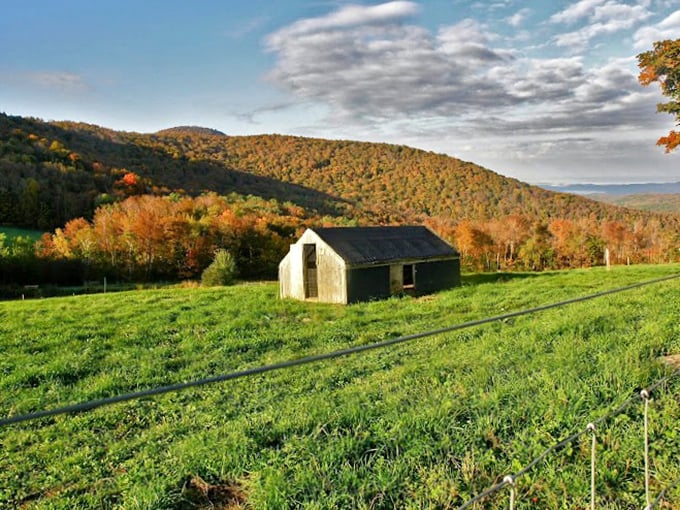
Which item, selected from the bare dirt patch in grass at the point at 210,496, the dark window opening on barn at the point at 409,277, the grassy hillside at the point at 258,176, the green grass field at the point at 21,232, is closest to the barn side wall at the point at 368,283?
the dark window opening on barn at the point at 409,277

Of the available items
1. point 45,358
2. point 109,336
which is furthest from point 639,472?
point 109,336

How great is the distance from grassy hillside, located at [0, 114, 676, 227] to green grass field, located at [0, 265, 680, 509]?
6959 centimetres

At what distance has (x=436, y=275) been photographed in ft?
90.5

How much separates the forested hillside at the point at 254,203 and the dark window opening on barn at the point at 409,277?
105ft

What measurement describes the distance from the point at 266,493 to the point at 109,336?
38.4ft

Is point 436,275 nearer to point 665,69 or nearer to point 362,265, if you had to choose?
point 362,265

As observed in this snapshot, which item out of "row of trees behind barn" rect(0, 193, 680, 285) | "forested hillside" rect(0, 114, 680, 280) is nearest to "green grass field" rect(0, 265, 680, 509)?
"row of trees behind barn" rect(0, 193, 680, 285)

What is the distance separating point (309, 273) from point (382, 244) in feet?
14.3

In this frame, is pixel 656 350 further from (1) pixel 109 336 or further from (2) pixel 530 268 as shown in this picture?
(2) pixel 530 268

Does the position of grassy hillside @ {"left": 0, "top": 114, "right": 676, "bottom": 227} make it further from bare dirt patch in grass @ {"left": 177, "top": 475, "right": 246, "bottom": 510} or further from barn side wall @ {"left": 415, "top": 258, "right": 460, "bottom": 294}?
bare dirt patch in grass @ {"left": 177, "top": 475, "right": 246, "bottom": 510}

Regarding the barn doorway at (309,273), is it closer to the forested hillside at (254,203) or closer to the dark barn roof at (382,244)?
the dark barn roof at (382,244)

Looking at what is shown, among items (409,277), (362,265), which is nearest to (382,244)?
(409,277)

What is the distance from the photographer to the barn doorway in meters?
24.9

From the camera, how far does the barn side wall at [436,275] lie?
2656 cm
